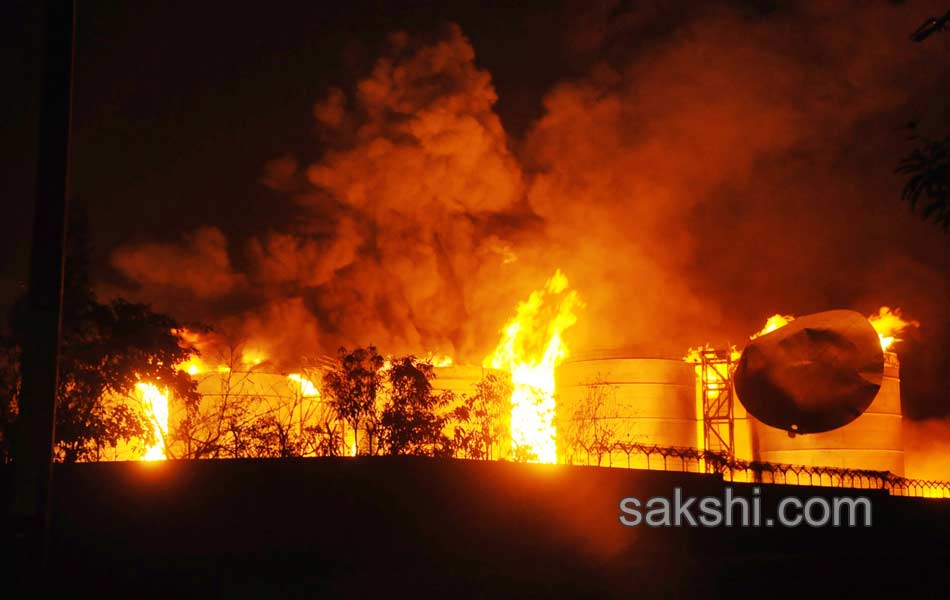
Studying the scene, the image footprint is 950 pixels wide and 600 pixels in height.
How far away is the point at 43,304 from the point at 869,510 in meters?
17.2

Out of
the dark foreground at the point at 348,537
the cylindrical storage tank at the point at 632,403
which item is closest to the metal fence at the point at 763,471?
the cylindrical storage tank at the point at 632,403

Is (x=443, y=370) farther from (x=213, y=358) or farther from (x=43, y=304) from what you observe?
(x=43, y=304)

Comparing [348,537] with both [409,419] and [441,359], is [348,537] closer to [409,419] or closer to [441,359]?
[409,419]

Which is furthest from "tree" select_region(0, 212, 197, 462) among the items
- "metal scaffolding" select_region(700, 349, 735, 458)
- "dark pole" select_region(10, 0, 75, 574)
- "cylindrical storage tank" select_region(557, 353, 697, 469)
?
"metal scaffolding" select_region(700, 349, 735, 458)

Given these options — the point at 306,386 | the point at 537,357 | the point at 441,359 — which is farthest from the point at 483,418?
the point at 441,359

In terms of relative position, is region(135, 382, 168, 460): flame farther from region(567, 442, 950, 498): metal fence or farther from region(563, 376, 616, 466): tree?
region(563, 376, 616, 466): tree

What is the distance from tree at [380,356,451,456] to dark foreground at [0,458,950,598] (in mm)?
3753

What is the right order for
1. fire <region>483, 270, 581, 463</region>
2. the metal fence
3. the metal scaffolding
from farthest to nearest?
1. the metal scaffolding
2. fire <region>483, 270, 581, 463</region>
3. the metal fence

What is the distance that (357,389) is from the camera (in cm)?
1781

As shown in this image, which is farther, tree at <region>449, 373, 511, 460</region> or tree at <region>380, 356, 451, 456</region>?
tree at <region>449, 373, 511, 460</region>

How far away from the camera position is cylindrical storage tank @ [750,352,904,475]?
2409 centimetres

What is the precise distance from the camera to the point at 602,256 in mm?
32281

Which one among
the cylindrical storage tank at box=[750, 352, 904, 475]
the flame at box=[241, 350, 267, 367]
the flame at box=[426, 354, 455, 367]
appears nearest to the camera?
the cylindrical storage tank at box=[750, 352, 904, 475]

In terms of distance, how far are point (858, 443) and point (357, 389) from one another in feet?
43.1
